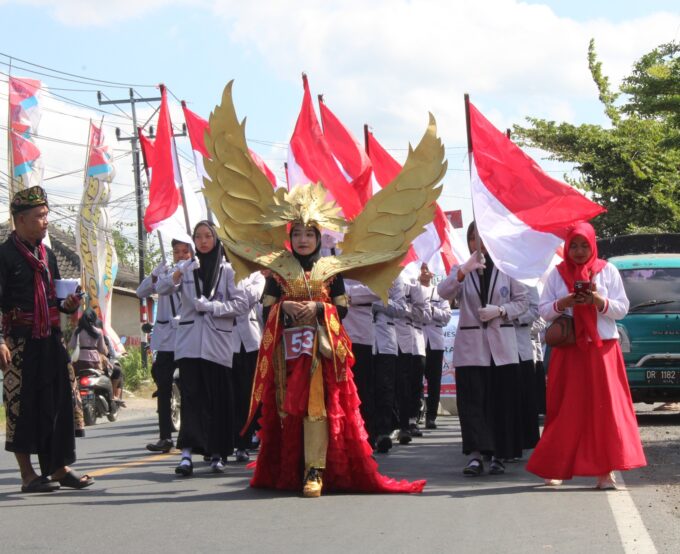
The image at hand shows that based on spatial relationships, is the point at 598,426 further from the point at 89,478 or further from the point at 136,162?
the point at 136,162

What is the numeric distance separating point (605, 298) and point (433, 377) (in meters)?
7.58

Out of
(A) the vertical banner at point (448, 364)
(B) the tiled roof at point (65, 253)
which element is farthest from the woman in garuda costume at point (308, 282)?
(B) the tiled roof at point (65, 253)

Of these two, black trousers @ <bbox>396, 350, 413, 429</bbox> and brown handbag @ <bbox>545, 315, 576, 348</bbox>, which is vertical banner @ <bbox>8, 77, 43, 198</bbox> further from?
brown handbag @ <bbox>545, 315, 576, 348</bbox>

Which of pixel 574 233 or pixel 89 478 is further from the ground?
pixel 574 233

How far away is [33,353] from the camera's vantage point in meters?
9.02

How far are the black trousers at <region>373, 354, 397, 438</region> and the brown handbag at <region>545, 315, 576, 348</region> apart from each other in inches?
143

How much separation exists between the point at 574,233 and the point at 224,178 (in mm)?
2672

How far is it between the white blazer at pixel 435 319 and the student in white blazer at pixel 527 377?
2.85 m

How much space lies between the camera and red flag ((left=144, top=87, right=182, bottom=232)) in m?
14.1

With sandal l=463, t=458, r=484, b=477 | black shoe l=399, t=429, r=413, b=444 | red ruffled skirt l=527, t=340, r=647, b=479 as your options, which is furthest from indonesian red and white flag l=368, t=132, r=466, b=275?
red ruffled skirt l=527, t=340, r=647, b=479

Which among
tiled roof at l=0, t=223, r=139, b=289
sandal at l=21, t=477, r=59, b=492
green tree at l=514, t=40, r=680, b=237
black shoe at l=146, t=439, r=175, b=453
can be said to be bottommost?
sandal at l=21, t=477, r=59, b=492

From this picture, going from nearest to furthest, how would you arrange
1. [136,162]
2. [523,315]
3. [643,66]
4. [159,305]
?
[523,315] → [159,305] → [643,66] → [136,162]

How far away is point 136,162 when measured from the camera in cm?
4534

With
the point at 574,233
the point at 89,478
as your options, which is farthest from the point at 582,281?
the point at 89,478
